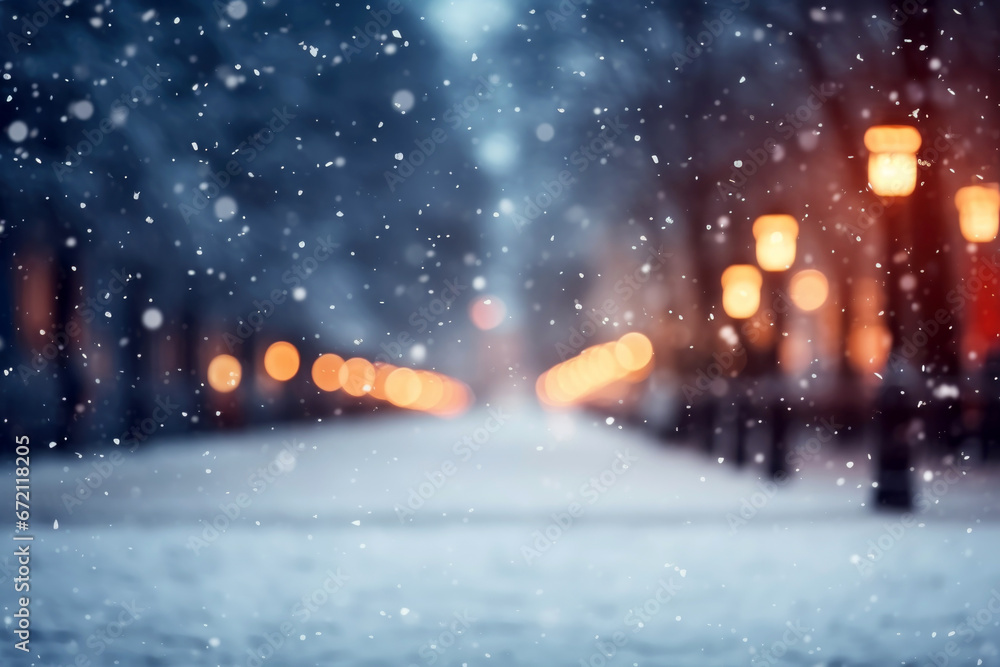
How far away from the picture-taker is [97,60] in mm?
9766

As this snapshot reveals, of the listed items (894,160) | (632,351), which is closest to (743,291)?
(894,160)

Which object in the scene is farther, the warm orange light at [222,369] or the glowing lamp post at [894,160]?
the warm orange light at [222,369]

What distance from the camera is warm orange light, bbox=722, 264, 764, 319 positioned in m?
15.8

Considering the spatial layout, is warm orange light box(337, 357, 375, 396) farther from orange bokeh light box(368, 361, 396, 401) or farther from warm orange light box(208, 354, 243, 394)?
warm orange light box(208, 354, 243, 394)

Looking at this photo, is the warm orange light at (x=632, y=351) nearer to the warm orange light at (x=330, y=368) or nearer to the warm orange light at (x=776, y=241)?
the warm orange light at (x=330, y=368)

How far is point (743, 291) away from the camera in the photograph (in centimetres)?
1589

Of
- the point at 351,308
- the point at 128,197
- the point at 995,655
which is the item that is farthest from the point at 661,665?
the point at 351,308

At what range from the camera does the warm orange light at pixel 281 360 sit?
44281 millimetres

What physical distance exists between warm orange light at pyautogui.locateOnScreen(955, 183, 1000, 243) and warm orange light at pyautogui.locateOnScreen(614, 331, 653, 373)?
35816mm

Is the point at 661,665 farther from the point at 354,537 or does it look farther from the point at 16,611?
the point at 354,537

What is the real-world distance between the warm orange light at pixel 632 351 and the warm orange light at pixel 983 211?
118ft

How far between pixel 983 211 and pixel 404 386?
293 ft

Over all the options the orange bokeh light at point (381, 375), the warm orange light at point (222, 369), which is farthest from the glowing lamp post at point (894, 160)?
the orange bokeh light at point (381, 375)

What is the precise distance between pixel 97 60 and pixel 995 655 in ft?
30.5
